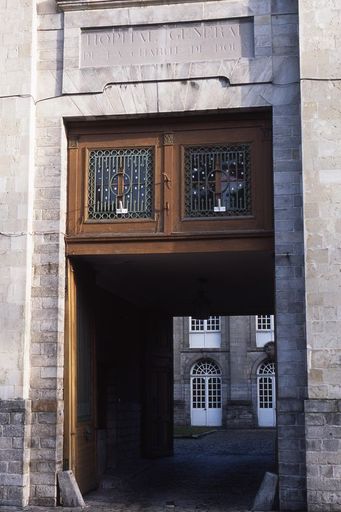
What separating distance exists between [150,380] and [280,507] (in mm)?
7441

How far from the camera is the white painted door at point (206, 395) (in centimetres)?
3419

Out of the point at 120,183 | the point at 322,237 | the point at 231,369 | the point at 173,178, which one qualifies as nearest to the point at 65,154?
the point at 120,183

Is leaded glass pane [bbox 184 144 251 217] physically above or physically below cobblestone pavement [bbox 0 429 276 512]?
above

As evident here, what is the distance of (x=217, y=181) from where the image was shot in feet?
34.1

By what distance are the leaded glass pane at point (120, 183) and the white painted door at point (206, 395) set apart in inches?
980

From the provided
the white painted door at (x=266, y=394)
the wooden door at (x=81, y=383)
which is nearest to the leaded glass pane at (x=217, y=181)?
the wooden door at (x=81, y=383)

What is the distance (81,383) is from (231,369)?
2405 centimetres

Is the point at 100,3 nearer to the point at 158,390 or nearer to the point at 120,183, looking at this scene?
the point at 120,183

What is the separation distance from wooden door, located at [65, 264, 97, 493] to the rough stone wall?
3.14m

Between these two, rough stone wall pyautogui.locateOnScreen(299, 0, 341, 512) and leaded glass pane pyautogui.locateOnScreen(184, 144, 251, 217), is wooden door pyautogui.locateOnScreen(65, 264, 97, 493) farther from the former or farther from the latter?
rough stone wall pyautogui.locateOnScreen(299, 0, 341, 512)

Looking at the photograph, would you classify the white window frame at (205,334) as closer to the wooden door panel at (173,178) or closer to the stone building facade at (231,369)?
the stone building facade at (231,369)

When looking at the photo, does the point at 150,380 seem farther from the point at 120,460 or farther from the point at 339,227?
the point at 339,227

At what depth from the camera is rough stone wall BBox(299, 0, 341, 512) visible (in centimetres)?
908

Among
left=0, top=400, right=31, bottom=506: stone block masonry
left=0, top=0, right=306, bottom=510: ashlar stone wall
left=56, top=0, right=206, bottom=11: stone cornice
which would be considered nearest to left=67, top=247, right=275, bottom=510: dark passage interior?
left=0, top=0, right=306, bottom=510: ashlar stone wall
